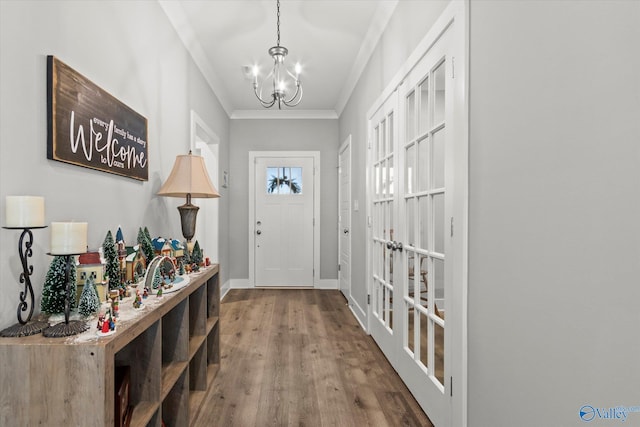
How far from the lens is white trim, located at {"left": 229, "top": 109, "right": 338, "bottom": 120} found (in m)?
5.37

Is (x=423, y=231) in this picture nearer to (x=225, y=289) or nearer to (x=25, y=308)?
(x=25, y=308)

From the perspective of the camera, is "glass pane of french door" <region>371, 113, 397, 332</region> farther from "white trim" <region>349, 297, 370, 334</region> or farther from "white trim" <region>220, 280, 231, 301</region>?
"white trim" <region>220, 280, 231, 301</region>

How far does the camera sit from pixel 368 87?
3.52m

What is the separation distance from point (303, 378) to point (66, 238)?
1.80 meters

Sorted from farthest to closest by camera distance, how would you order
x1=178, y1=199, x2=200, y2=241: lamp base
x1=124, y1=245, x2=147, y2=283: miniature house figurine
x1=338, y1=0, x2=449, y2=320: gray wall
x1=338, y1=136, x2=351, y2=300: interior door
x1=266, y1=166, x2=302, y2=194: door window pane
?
1. x1=266, y1=166, x2=302, y2=194: door window pane
2. x1=338, y1=136, x2=351, y2=300: interior door
3. x1=178, y1=199, x2=200, y2=241: lamp base
4. x1=338, y1=0, x2=449, y2=320: gray wall
5. x1=124, y1=245, x2=147, y2=283: miniature house figurine

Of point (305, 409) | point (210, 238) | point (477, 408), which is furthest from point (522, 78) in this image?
point (210, 238)

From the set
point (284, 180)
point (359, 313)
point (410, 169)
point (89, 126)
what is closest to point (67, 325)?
point (89, 126)

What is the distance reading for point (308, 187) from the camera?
546cm

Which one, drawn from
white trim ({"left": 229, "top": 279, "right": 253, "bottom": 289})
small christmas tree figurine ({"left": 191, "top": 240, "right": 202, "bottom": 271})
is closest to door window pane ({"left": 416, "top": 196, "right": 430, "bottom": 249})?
small christmas tree figurine ({"left": 191, "top": 240, "right": 202, "bottom": 271})

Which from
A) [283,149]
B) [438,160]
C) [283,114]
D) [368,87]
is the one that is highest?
[283,114]

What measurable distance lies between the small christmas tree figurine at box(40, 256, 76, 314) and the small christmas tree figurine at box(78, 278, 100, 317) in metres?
0.03

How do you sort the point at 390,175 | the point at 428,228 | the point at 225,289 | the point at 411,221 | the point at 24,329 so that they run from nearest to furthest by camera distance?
the point at 24,329 → the point at 428,228 → the point at 411,221 → the point at 390,175 → the point at 225,289

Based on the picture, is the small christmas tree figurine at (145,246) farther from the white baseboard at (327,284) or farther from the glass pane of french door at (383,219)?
the white baseboard at (327,284)

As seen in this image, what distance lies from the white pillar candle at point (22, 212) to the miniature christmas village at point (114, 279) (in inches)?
6.6
